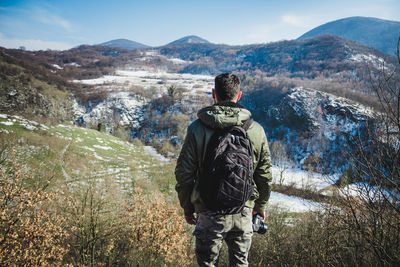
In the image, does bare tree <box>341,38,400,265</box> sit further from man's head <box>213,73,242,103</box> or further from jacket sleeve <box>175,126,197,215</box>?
jacket sleeve <box>175,126,197,215</box>

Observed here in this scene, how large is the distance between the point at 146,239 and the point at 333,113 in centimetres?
8291

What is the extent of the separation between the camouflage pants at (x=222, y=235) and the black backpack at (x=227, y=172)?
0.50 feet

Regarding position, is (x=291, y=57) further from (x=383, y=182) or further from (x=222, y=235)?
(x=222, y=235)

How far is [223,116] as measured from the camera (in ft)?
6.17

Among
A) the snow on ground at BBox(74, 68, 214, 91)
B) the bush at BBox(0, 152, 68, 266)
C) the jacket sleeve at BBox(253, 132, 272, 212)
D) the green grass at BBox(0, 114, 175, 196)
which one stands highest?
the snow on ground at BBox(74, 68, 214, 91)

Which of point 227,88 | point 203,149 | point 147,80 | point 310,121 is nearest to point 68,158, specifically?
point 203,149

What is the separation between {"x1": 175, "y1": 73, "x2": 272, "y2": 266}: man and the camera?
194 centimetres

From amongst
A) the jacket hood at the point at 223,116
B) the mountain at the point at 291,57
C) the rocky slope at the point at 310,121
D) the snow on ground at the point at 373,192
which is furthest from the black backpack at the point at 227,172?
the mountain at the point at 291,57

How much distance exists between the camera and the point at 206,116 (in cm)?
190

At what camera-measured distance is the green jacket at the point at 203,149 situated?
1.90m

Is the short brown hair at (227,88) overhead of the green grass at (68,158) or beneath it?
overhead

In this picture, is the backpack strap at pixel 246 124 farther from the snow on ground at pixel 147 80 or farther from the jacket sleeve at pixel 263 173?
the snow on ground at pixel 147 80

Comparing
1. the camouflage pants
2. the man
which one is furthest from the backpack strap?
the camouflage pants

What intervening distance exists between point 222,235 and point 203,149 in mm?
923
